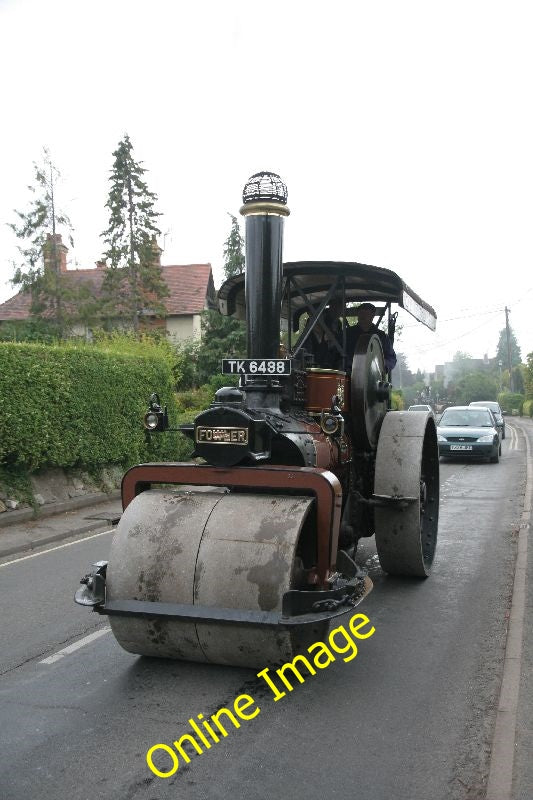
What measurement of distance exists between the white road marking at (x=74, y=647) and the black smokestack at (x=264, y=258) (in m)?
2.23

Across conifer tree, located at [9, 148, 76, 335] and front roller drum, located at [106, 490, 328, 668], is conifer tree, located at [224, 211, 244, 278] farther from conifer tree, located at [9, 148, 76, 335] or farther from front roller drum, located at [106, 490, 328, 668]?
front roller drum, located at [106, 490, 328, 668]

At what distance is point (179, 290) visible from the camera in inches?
1484

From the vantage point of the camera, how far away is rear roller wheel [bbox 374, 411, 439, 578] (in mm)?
5602

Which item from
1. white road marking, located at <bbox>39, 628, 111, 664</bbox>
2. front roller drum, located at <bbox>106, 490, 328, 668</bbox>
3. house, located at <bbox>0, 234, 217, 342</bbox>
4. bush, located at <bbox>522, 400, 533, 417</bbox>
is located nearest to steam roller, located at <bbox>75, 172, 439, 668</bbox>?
front roller drum, located at <bbox>106, 490, 328, 668</bbox>

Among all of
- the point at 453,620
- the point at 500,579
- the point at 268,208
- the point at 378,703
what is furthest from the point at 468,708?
the point at 268,208

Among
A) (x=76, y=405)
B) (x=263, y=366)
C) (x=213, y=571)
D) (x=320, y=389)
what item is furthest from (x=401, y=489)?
(x=76, y=405)

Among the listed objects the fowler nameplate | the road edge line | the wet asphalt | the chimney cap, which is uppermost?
the chimney cap

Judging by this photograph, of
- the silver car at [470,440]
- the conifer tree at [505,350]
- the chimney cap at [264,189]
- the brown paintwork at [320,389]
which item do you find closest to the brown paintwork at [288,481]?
the brown paintwork at [320,389]

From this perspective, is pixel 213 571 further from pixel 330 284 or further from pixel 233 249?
pixel 233 249

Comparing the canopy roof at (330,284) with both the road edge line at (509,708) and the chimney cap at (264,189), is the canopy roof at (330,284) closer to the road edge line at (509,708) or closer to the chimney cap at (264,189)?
the chimney cap at (264,189)

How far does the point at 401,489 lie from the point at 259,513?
1977mm

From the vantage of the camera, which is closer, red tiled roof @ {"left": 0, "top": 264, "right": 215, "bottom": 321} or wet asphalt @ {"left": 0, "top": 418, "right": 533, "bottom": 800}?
wet asphalt @ {"left": 0, "top": 418, "right": 533, "bottom": 800}

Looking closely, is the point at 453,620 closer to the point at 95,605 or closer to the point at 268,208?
the point at 95,605

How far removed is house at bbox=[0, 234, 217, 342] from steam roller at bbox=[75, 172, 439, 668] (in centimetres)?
2692
